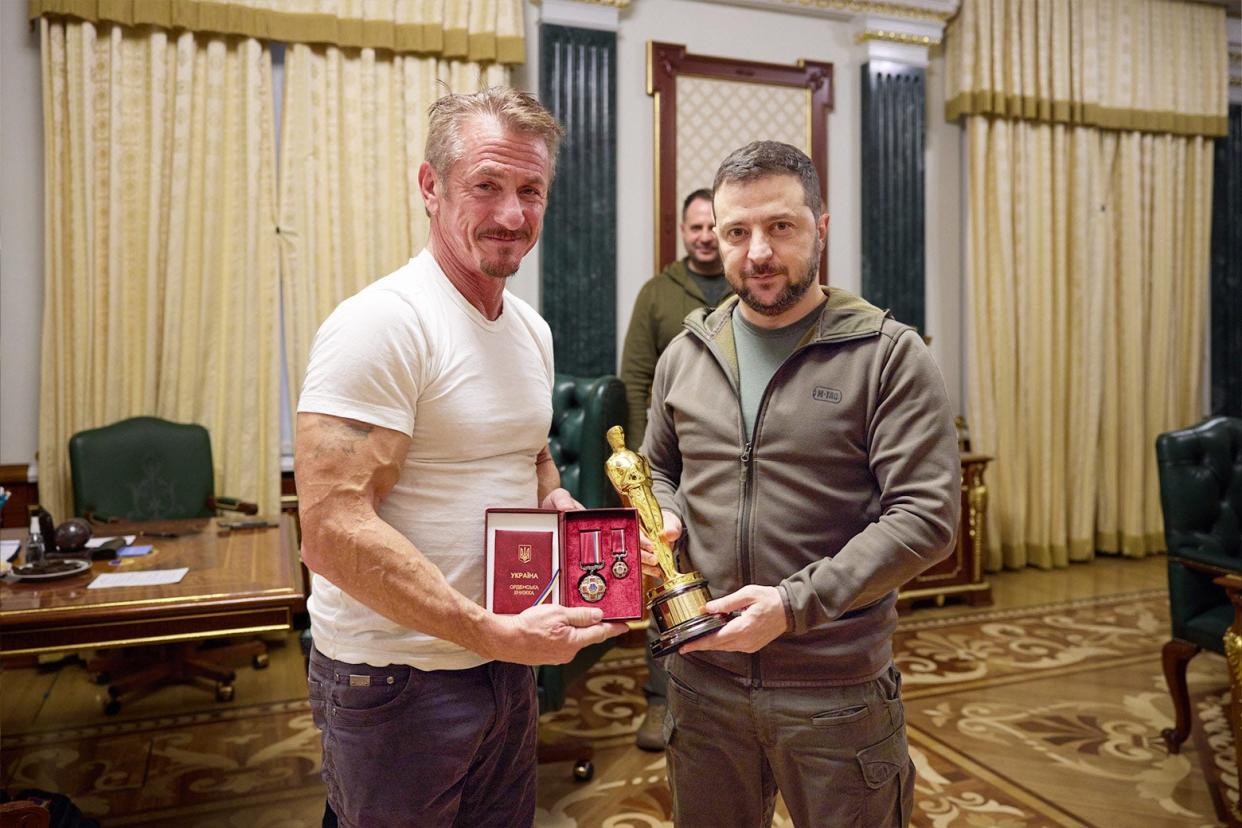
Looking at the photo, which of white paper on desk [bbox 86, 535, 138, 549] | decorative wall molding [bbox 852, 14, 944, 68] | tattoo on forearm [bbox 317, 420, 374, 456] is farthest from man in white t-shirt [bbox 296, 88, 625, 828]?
decorative wall molding [bbox 852, 14, 944, 68]

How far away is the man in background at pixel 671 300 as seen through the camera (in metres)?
3.26

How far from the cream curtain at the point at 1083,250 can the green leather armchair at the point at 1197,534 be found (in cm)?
216

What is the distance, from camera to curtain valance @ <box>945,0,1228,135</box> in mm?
5129

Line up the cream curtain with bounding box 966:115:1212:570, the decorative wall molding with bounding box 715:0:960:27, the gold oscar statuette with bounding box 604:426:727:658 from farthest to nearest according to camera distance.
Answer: the cream curtain with bounding box 966:115:1212:570 → the decorative wall molding with bounding box 715:0:960:27 → the gold oscar statuette with bounding box 604:426:727:658

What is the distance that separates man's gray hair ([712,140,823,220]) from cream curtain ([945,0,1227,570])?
165 inches

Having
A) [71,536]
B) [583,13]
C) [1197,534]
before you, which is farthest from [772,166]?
[583,13]

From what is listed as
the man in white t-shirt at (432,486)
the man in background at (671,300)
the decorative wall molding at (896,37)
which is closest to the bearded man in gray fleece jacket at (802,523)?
the man in white t-shirt at (432,486)

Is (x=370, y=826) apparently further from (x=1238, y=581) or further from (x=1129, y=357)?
(x=1129, y=357)

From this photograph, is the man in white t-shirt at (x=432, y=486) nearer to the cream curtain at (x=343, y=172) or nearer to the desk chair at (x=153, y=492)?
the desk chair at (x=153, y=492)

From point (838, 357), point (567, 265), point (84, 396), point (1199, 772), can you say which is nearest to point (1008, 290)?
point (567, 265)

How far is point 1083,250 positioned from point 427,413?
5.24m

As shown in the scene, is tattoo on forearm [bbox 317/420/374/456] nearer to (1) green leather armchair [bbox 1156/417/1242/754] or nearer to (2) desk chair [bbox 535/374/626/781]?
(2) desk chair [bbox 535/374/626/781]

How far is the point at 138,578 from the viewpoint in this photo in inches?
89.8

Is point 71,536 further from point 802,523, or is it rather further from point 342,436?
point 802,523
